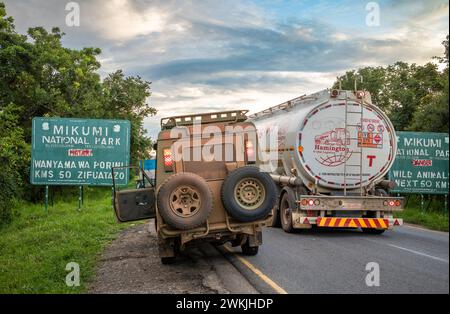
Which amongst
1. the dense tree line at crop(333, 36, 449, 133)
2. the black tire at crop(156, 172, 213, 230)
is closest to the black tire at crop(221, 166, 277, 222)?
the black tire at crop(156, 172, 213, 230)

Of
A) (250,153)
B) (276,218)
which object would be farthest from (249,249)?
(276,218)

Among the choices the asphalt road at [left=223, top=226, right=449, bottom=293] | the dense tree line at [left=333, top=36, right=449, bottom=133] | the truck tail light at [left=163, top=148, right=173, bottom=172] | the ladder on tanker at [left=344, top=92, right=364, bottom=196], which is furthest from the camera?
the dense tree line at [left=333, top=36, right=449, bottom=133]

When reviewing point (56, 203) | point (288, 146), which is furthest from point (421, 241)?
point (56, 203)

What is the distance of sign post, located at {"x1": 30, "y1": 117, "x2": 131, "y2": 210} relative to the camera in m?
18.6

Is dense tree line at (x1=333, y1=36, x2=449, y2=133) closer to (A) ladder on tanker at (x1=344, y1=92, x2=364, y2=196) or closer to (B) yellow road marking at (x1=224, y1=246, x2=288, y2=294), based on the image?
(A) ladder on tanker at (x1=344, y1=92, x2=364, y2=196)

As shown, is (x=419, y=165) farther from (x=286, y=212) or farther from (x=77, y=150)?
(x=77, y=150)

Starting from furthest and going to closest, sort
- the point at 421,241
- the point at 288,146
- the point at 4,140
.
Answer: the point at 4,140 < the point at 288,146 < the point at 421,241

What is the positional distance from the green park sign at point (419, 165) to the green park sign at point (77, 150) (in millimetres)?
10474

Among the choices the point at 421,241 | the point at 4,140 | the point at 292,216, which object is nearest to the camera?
the point at 421,241

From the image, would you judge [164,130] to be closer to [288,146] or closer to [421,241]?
[288,146]

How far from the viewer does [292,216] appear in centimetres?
1170

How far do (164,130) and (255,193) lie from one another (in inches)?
80.3

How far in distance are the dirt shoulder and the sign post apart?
8.93 meters

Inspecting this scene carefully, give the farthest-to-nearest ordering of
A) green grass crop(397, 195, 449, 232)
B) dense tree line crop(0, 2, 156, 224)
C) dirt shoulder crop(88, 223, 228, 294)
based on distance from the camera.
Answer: dense tree line crop(0, 2, 156, 224), green grass crop(397, 195, 449, 232), dirt shoulder crop(88, 223, 228, 294)
